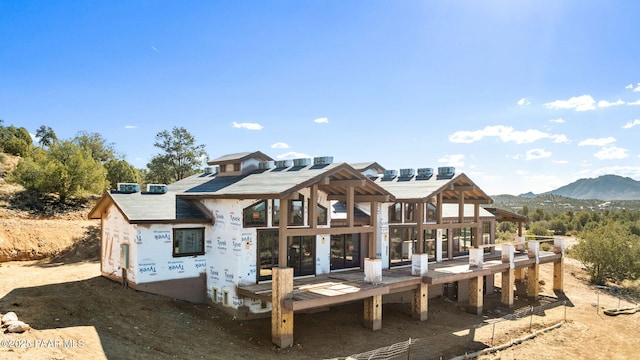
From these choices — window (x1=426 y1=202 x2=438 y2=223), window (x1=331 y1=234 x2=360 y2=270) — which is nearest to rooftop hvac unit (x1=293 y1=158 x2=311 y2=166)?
window (x1=331 y1=234 x2=360 y2=270)

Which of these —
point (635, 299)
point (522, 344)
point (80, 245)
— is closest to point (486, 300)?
point (522, 344)

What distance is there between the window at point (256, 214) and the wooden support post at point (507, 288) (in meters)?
12.5

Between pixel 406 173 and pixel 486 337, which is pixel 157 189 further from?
pixel 486 337

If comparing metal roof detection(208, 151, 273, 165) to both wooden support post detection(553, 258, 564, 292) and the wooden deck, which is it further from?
wooden support post detection(553, 258, 564, 292)

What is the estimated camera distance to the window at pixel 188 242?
15.0 metres

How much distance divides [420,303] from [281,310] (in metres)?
6.80

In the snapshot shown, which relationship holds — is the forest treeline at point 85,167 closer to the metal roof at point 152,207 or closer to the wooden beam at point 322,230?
the metal roof at point 152,207

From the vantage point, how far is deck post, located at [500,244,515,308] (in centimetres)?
2017

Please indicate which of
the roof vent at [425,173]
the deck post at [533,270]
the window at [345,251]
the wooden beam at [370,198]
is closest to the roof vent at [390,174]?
the roof vent at [425,173]

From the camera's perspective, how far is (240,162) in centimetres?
1747

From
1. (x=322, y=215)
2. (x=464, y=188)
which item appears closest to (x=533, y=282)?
(x=464, y=188)

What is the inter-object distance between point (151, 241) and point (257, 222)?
3.65 metres

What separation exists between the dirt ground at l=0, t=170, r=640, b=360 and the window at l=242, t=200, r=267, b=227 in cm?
330

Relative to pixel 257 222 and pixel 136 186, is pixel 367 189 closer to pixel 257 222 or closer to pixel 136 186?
pixel 257 222
